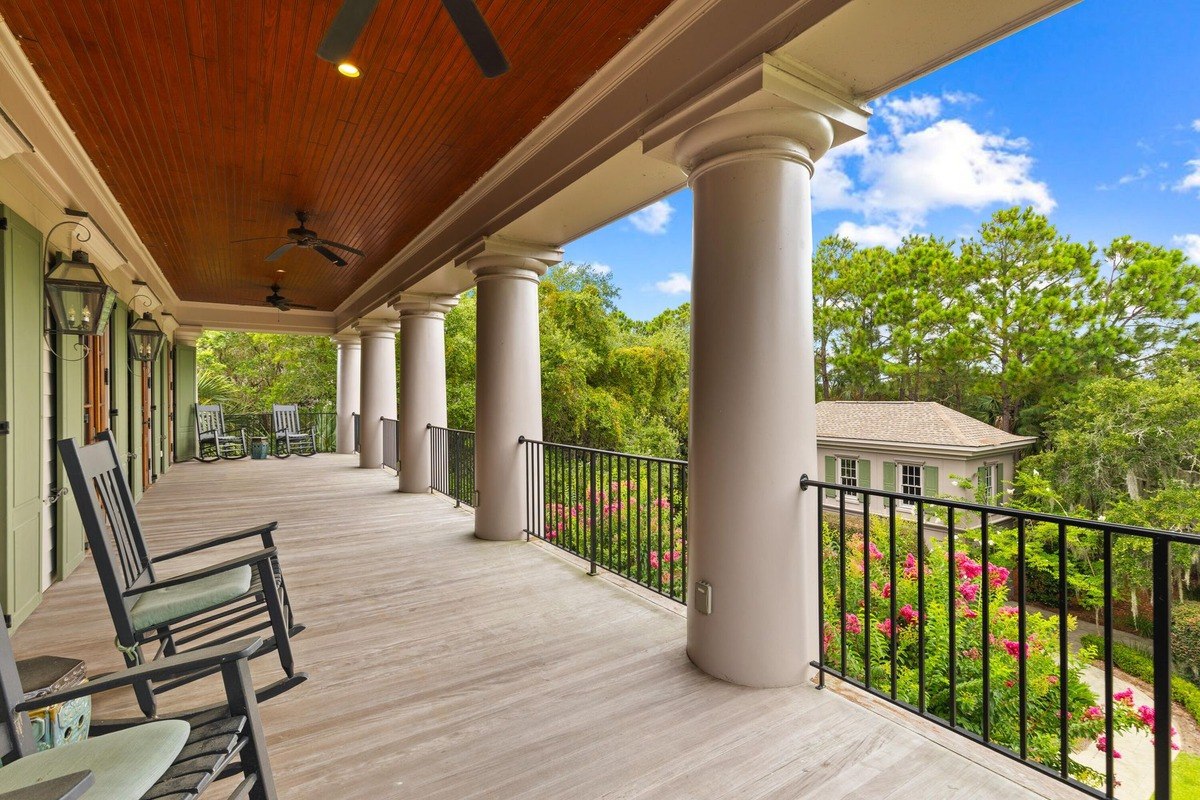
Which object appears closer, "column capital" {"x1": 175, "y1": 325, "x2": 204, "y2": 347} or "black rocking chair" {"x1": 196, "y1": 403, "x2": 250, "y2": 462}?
"column capital" {"x1": 175, "y1": 325, "x2": 204, "y2": 347}

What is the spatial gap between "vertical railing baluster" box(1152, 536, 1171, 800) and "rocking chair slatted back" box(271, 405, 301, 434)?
39.7 ft

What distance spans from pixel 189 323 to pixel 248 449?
3034 millimetres

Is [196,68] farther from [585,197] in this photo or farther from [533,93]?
[585,197]

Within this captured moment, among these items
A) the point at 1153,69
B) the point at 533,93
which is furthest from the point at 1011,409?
Answer: the point at 1153,69

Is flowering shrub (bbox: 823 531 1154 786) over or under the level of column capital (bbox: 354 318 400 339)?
under

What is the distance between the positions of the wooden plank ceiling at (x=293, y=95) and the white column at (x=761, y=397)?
0.80 metres

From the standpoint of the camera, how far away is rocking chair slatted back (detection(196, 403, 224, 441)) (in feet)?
33.5

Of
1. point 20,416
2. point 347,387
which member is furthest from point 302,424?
point 20,416

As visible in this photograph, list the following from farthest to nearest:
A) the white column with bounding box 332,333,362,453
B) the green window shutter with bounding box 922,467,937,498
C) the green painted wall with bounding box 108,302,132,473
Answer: the green window shutter with bounding box 922,467,937,498
the white column with bounding box 332,333,362,453
the green painted wall with bounding box 108,302,132,473

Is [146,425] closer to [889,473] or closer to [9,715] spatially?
[9,715]

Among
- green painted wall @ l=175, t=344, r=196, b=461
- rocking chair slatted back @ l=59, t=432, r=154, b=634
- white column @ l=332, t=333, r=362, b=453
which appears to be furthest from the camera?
white column @ l=332, t=333, r=362, b=453

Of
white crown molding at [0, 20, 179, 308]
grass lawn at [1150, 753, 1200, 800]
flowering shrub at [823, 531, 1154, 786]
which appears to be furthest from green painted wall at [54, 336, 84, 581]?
grass lawn at [1150, 753, 1200, 800]

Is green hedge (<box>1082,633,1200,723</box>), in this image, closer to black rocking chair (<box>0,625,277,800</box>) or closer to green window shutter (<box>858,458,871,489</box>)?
green window shutter (<box>858,458,871,489</box>)

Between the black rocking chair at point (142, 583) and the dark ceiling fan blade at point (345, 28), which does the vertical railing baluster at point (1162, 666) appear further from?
the dark ceiling fan blade at point (345, 28)
